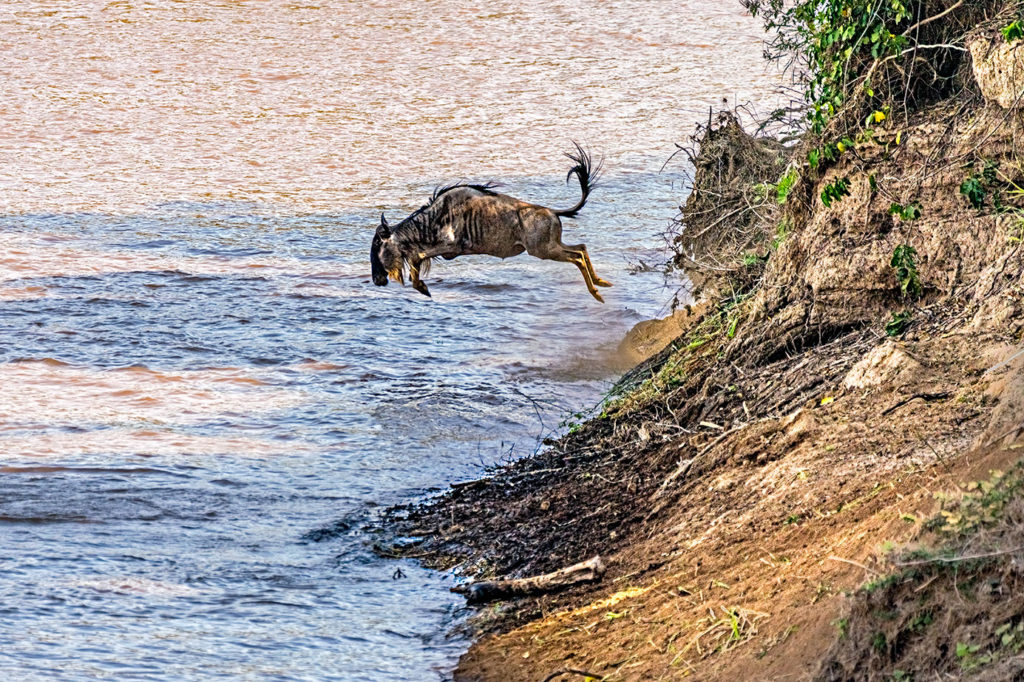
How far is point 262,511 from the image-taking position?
29.3 ft

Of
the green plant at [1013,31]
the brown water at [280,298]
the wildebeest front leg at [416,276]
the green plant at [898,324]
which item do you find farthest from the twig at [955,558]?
the wildebeest front leg at [416,276]

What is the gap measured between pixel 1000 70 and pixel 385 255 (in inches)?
242

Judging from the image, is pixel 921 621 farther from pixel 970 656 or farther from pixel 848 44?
pixel 848 44

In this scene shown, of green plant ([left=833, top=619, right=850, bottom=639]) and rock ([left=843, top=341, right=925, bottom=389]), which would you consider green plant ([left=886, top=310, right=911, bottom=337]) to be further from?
green plant ([left=833, top=619, right=850, bottom=639])

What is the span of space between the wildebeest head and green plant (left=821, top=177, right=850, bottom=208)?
4.98 meters

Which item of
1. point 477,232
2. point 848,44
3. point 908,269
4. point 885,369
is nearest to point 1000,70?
point 848,44

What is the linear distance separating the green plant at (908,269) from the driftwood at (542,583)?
2429 millimetres

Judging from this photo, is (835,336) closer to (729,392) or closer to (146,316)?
(729,392)

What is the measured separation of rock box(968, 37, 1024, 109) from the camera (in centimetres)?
747

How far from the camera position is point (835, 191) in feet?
26.7

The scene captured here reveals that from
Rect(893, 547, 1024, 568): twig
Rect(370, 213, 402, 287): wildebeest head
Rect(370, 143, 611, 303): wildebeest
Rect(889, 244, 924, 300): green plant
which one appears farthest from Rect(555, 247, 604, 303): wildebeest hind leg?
Rect(893, 547, 1024, 568): twig

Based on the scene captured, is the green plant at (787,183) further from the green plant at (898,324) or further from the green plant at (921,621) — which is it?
the green plant at (921,621)

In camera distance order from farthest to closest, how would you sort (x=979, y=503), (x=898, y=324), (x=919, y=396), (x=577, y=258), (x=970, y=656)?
(x=577, y=258)
(x=898, y=324)
(x=919, y=396)
(x=979, y=503)
(x=970, y=656)

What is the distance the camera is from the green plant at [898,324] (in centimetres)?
765
